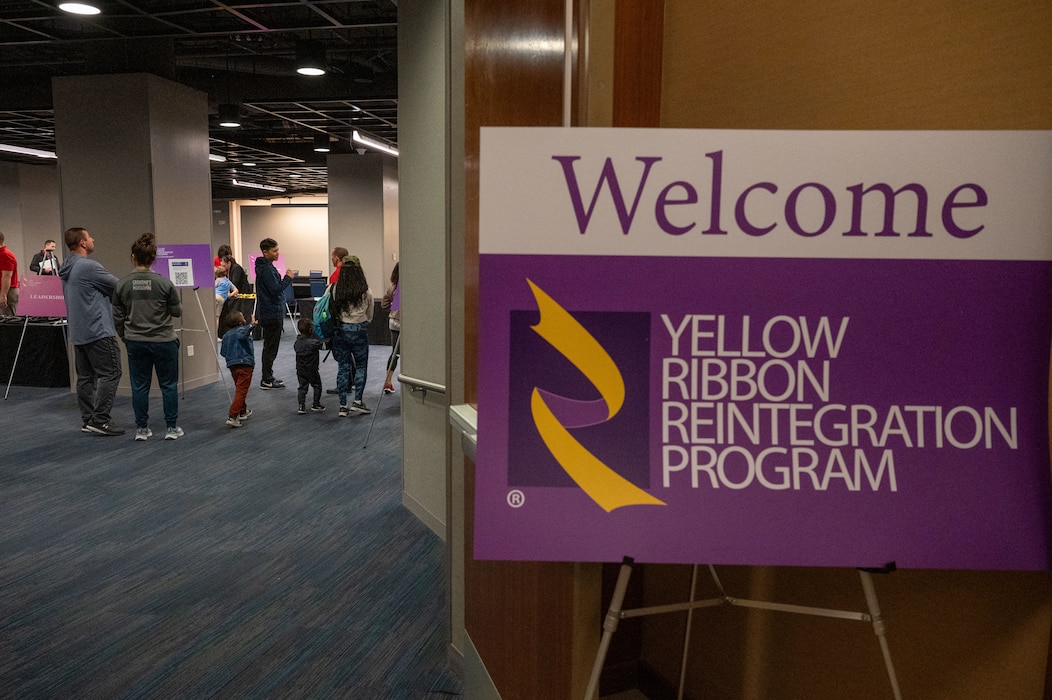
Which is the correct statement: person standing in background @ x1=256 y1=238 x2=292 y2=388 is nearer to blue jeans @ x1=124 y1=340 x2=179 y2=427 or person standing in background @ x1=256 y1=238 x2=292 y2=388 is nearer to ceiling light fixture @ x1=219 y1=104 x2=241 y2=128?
blue jeans @ x1=124 y1=340 x2=179 y2=427

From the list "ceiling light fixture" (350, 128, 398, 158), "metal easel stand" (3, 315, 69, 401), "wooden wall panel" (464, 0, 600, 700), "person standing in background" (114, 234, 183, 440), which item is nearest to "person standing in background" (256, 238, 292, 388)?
"person standing in background" (114, 234, 183, 440)

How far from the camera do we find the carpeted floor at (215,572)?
8.37 ft

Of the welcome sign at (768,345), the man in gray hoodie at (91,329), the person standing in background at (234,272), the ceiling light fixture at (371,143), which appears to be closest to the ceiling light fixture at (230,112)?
the person standing in background at (234,272)

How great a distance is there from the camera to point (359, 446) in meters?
5.64

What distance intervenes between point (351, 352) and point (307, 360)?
0.43m

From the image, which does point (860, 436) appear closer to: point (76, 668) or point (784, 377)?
point (784, 377)

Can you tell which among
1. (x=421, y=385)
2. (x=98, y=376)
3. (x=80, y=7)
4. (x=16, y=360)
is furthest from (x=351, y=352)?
(x=16, y=360)

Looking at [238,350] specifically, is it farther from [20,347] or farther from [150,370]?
[20,347]

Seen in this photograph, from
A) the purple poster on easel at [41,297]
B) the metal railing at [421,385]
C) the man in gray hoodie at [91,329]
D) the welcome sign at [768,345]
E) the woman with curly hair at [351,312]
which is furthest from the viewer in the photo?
the purple poster on easel at [41,297]

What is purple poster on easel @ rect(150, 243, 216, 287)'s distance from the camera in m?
6.77

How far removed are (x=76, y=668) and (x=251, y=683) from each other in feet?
2.14

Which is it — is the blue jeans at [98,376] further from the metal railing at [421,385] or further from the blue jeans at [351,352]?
the metal railing at [421,385]

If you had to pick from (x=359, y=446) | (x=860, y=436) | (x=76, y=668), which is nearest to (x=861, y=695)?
(x=860, y=436)

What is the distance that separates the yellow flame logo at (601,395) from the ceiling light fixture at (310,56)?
7.24m
